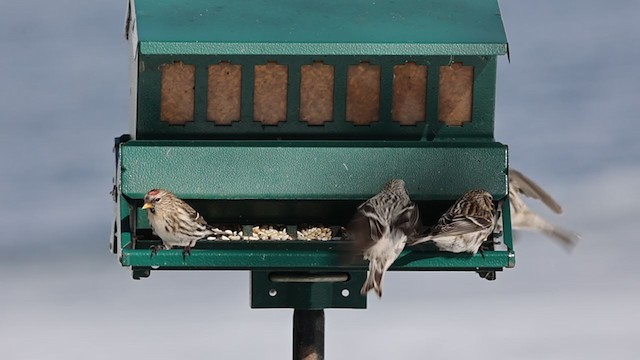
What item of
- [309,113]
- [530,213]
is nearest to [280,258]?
[309,113]

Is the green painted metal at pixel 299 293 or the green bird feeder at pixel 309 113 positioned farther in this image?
the green painted metal at pixel 299 293

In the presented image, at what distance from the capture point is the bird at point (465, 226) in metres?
10.8

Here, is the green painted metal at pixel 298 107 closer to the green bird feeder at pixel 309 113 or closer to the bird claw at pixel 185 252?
the green bird feeder at pixel 309 113

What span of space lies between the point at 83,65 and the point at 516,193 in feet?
13.6

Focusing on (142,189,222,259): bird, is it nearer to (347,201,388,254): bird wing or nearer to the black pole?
(347,201,388,254): bird wing

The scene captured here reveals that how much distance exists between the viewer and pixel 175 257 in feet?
35.2

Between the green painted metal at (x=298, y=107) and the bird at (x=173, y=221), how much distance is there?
0.51 metres

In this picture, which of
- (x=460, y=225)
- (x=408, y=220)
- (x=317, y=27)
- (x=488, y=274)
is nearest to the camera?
(x=460, y=225)

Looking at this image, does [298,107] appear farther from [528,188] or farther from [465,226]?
[528,188]

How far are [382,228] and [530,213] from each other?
2.52 m

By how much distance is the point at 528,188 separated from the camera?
1278 cm

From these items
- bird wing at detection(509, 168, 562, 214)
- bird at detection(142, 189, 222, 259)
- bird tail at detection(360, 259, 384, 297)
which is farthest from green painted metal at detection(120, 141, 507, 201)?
bird wing at detection(509, 168, 562, 214)

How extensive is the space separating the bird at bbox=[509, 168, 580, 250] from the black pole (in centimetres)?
145

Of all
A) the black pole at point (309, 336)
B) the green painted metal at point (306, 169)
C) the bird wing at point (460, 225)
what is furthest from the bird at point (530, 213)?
the bird wing at point (460, 225)
